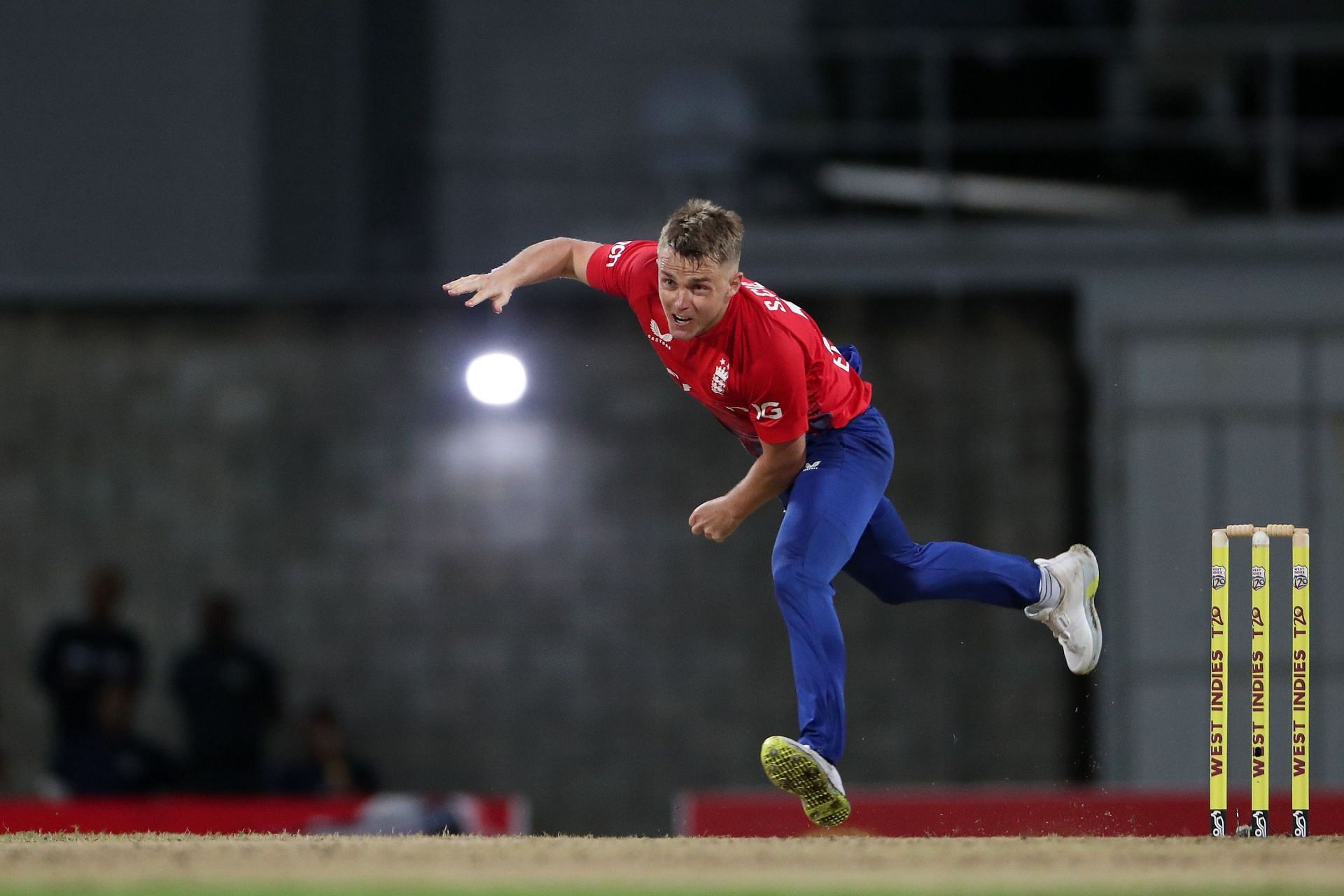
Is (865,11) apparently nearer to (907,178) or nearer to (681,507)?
(907,178)

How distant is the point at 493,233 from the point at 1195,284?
5.03 m

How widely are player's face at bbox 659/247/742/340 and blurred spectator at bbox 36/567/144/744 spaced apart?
812cm

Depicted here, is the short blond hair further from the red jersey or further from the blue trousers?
the blue trousers

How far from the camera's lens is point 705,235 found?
6.43m

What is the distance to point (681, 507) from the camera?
1412cm

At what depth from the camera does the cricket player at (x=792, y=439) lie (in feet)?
21.3

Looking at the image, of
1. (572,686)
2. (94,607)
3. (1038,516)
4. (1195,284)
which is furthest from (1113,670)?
(94,607)

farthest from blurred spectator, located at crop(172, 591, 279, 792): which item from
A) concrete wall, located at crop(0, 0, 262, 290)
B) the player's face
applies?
the player's face

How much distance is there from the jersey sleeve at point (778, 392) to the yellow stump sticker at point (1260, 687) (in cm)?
180

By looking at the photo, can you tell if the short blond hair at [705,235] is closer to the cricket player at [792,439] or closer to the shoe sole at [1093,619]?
the cricket player at [792,439]

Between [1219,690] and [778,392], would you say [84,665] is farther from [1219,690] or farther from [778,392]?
[1219,690]

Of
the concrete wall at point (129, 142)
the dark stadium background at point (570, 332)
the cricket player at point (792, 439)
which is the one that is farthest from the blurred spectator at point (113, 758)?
the cricket player at point (792, 439)

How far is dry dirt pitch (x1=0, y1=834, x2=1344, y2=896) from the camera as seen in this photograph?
5.54m

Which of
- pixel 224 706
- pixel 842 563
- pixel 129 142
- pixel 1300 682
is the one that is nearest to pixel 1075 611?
pixel 1300 682
